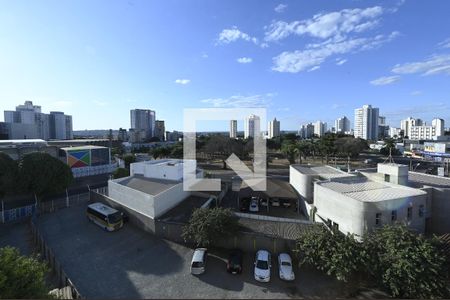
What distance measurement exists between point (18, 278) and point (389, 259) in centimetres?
1406

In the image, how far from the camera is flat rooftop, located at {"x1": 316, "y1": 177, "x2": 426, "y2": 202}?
14.4 m

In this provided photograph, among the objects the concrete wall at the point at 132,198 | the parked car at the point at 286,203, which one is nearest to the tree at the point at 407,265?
the parked car at the point at 286,203

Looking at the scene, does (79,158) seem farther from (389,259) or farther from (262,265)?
(389,259)

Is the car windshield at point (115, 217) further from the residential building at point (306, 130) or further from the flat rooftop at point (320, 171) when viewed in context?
the residential building at point (306, 130)

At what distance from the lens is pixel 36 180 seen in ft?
68.3

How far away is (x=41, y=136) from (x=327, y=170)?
104 metres

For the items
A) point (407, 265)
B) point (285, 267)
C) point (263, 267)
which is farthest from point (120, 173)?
point (407, 265)

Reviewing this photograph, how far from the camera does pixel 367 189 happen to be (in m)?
16.5

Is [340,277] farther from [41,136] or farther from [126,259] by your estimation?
[41,136]

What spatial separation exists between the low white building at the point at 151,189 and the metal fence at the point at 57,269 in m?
5.67

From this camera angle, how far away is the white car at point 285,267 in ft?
38.4

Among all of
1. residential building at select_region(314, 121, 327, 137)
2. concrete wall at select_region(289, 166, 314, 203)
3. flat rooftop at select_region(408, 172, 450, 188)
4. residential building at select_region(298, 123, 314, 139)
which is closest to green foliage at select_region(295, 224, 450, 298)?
concrete wall at select_region(289, 166, 314, 203)

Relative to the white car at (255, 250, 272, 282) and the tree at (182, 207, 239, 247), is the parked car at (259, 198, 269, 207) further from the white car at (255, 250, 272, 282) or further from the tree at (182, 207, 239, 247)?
the white car at (255, 250, 272, 282)

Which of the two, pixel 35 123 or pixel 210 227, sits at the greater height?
pixel 35 123
